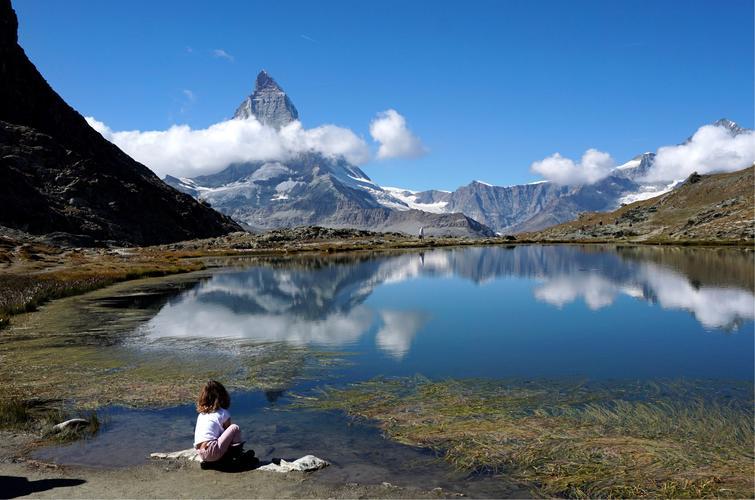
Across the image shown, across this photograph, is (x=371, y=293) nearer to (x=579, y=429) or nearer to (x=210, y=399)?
(x=579, y=429)

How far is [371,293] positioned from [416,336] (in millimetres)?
29459

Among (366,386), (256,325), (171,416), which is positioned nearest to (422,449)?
(366,386)

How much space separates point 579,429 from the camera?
19.3 metres

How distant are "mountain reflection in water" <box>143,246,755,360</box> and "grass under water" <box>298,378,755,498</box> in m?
9.49

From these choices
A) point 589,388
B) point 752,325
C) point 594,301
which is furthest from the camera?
point 594,301

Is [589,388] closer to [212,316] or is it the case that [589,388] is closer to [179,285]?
[212,316]

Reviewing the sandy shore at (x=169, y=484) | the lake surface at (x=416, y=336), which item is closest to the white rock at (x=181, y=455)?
the sandy shore at (x=169, y=484)

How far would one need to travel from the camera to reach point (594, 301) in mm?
57375

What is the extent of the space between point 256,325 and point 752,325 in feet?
120

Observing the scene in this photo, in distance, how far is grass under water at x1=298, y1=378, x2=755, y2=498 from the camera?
15.1 metres

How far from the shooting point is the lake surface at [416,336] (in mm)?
18578

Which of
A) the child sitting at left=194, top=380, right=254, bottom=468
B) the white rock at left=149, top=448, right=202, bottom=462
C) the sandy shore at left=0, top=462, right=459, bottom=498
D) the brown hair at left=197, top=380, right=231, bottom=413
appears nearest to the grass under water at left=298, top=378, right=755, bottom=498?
the sandy shore at left=0, top=462, right=459, bottom=498

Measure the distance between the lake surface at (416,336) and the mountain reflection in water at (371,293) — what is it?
21 centimetres

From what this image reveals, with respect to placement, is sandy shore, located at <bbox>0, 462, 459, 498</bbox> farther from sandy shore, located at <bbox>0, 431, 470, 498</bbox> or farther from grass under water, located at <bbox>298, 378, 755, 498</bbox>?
grass under water, located at <bbox>298, 378, 755, 498</bbox>
